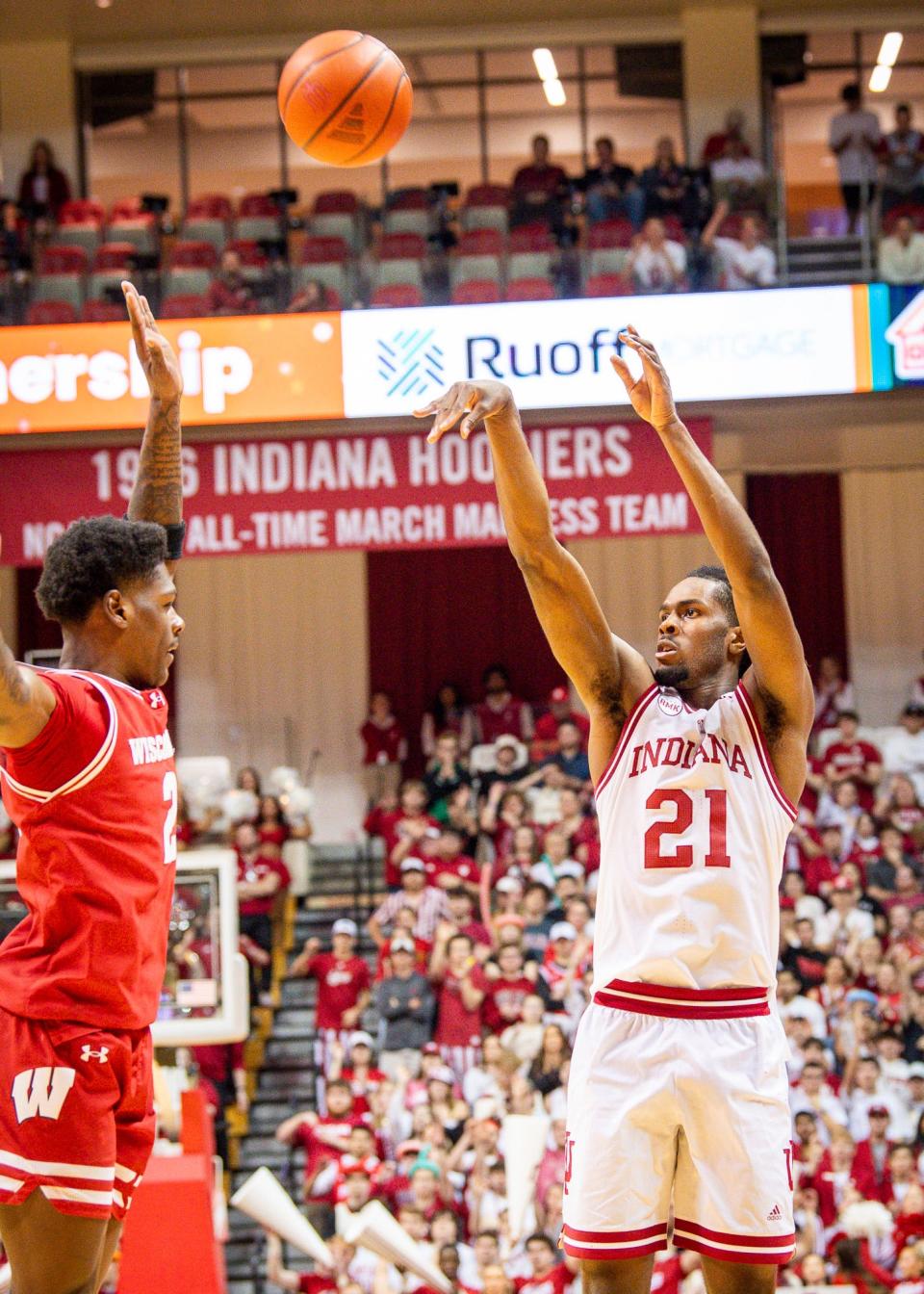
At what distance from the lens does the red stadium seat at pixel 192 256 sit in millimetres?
14750

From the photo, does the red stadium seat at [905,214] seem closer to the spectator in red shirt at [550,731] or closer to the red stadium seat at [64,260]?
the spectator in red shirt at [550,731]

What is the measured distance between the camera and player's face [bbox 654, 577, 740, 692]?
4066 mm

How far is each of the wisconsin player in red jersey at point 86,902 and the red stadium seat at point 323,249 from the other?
1069 centimetres

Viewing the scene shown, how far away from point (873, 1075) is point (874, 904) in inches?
70.5

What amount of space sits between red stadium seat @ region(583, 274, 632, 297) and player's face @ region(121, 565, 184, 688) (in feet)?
29.5

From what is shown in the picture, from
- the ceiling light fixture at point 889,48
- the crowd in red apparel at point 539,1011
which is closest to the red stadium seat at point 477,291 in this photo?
the crowd in red apparel at point 539,1011

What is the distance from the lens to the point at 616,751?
404 cm

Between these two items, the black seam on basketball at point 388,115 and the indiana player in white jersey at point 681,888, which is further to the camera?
the black seam on basketball at point 388,115

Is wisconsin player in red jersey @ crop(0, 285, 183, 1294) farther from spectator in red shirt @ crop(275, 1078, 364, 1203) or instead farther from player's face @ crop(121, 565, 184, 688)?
spectator in red shirt @ crop(275, 1078, 364, 1203)

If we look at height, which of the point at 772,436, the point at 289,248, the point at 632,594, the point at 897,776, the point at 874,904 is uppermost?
the point at 289,248

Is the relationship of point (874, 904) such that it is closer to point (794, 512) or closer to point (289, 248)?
point (794, 512)

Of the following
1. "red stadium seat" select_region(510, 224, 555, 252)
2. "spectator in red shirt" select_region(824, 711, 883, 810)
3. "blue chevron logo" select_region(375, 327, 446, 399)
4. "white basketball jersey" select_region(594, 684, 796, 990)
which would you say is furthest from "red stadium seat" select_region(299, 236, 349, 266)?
"white basketball jersey" select_region(594, 684, 796, 990)

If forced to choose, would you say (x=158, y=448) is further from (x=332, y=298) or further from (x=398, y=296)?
(x=332, y=298)

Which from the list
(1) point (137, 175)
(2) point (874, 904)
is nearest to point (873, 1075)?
(2) point (874, 904)
